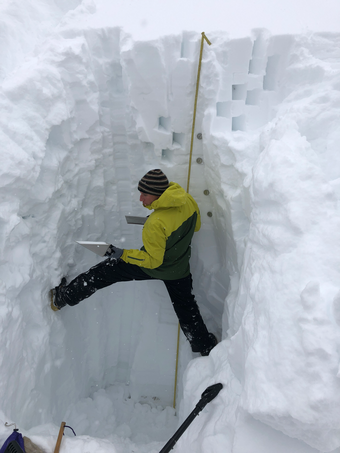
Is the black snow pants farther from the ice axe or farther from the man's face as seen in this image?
the ice axe

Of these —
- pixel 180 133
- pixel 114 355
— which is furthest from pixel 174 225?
pixel 114 355

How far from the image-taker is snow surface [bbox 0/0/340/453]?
131cm


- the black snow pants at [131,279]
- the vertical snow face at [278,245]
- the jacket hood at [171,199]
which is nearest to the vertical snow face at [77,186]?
the black snow pants at [131,279]

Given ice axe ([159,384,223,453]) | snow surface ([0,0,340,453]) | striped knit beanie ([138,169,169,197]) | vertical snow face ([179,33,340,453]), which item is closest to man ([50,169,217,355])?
striped knit beanie ([138,169,169,197])

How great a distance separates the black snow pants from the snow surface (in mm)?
200

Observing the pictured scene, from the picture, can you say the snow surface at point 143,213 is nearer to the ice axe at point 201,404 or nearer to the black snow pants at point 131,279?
the ice axe at point 201,404

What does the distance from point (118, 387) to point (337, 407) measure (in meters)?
2.73

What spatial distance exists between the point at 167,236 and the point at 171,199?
0.94 ft

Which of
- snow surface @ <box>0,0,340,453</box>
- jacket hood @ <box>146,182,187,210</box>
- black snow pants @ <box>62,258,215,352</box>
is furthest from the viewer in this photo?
black snow pants @ <box>62,258,215,352</box>

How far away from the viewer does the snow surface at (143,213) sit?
4.29 feet

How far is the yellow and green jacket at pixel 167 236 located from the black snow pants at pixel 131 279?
14cm

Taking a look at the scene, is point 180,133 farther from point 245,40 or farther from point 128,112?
point 245,40

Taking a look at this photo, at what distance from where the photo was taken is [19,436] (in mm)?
1503

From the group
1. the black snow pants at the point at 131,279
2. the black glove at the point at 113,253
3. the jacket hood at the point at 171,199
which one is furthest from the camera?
the black snow pants at the point at 131,279
